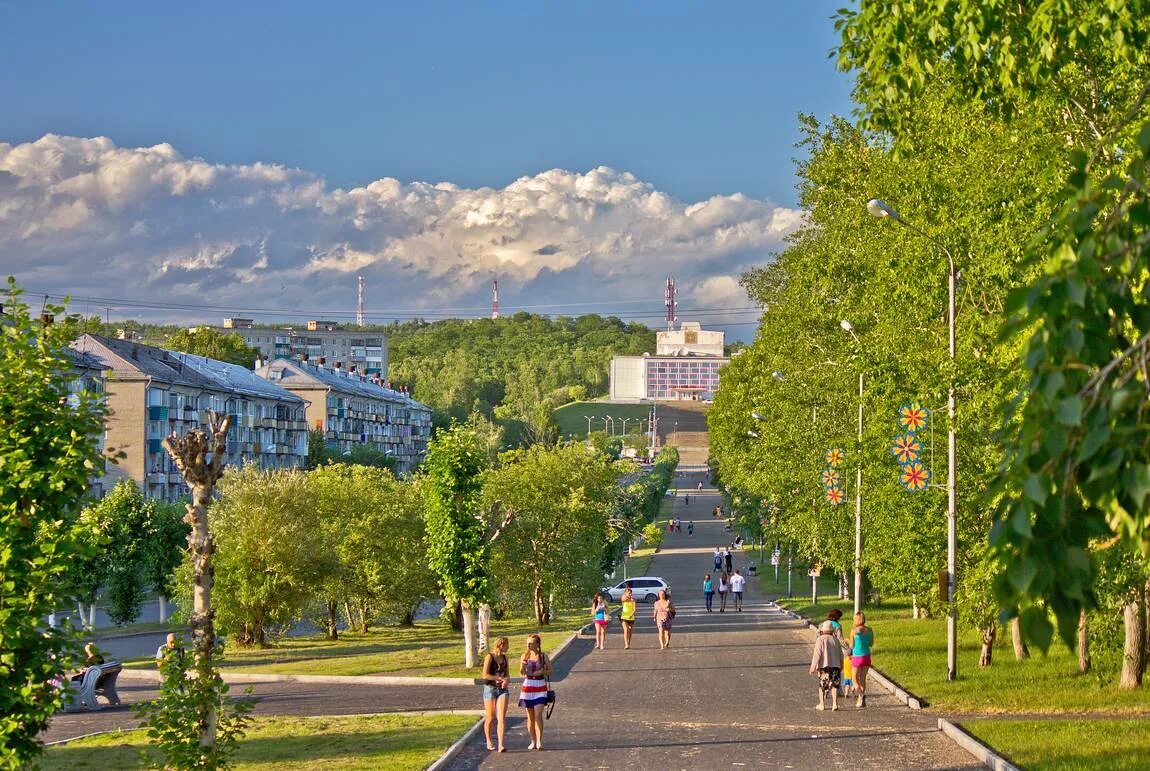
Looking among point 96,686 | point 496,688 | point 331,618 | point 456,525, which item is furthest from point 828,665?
point 331,618

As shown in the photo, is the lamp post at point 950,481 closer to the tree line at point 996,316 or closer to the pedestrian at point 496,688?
the tree line at point 996,316

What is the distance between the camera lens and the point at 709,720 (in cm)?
2370

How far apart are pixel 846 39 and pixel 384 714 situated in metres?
15.1

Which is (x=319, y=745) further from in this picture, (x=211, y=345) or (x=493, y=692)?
(x=211, y=345)

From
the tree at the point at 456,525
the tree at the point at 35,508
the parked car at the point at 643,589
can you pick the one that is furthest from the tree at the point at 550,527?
the tree at the point at 35,508

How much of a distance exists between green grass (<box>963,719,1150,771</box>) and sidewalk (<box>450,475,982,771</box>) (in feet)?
2.10

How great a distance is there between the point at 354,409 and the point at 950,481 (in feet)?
380

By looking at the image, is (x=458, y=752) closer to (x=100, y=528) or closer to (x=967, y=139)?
(x=100, y=528)

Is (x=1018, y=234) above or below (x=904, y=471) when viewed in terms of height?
above

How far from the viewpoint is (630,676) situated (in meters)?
32.1

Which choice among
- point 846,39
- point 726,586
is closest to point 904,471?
point 846,39

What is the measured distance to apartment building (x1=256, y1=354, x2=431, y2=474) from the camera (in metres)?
131

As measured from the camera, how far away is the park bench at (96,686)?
29.0 m

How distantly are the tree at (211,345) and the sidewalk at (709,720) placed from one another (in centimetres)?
10838
